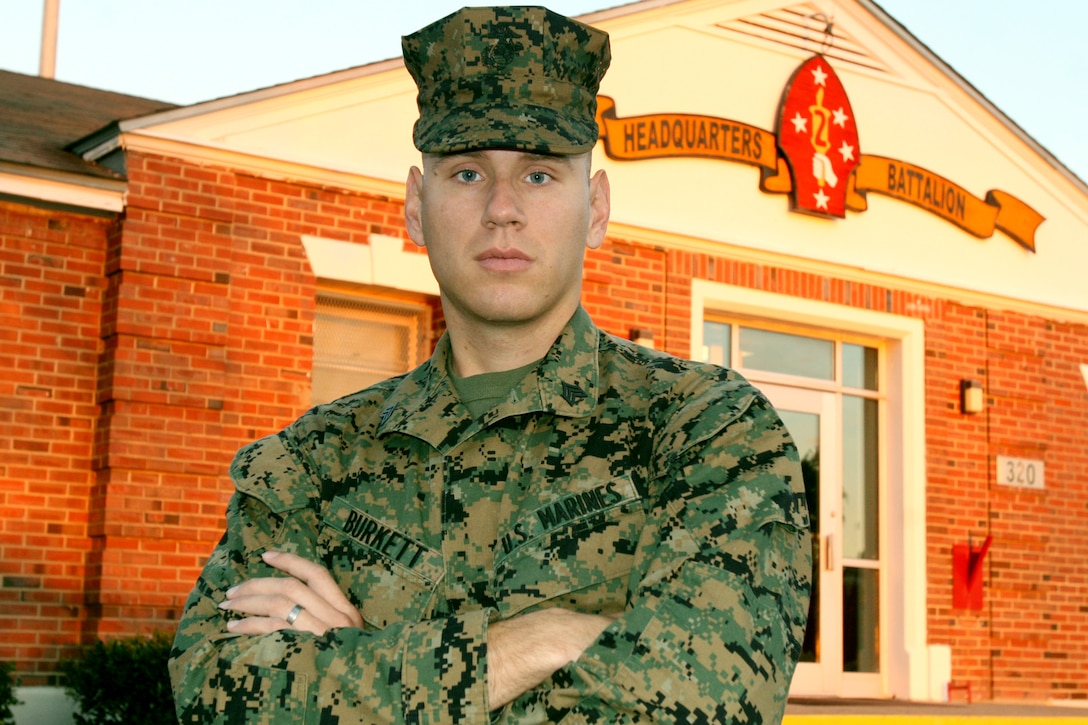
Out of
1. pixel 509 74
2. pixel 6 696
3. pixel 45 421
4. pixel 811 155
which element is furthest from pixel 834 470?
pixel 509 74

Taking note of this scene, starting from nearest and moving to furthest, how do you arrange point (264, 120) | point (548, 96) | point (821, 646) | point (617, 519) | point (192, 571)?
1. point (617, 519)
2. point (548, 96)
3. point (192, 571)
4. point (264, 120)
5. point (821, 646)

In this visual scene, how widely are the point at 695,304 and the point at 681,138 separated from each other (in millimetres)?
1176

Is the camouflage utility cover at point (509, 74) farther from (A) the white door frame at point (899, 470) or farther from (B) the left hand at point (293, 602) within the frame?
(A) the white door frame at point (899, 470)

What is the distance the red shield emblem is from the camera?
392 inches

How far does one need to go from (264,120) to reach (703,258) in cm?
322

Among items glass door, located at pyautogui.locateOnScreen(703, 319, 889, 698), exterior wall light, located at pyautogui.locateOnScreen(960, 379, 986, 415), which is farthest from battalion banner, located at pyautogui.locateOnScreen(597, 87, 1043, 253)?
exterior wall light, located at pyautogui.locateOnScreen(960, 379, 986, 415)

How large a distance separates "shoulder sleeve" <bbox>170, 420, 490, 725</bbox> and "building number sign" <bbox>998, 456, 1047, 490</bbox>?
30.1 ft

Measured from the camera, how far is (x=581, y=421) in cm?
235

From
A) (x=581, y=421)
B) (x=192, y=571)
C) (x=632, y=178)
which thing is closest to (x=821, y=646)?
(x=632, y=178)

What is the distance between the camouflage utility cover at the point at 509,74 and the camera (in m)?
2.38

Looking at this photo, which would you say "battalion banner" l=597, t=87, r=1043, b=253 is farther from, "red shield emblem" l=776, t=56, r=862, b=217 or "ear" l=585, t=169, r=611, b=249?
"ear" l=585, t=169, r=611, b=249

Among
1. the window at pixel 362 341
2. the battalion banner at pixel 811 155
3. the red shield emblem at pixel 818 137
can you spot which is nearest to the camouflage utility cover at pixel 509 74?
the window at pixel 362 341

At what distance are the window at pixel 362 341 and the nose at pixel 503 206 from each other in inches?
234

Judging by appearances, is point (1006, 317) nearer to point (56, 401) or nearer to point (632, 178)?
point (632, 178)
